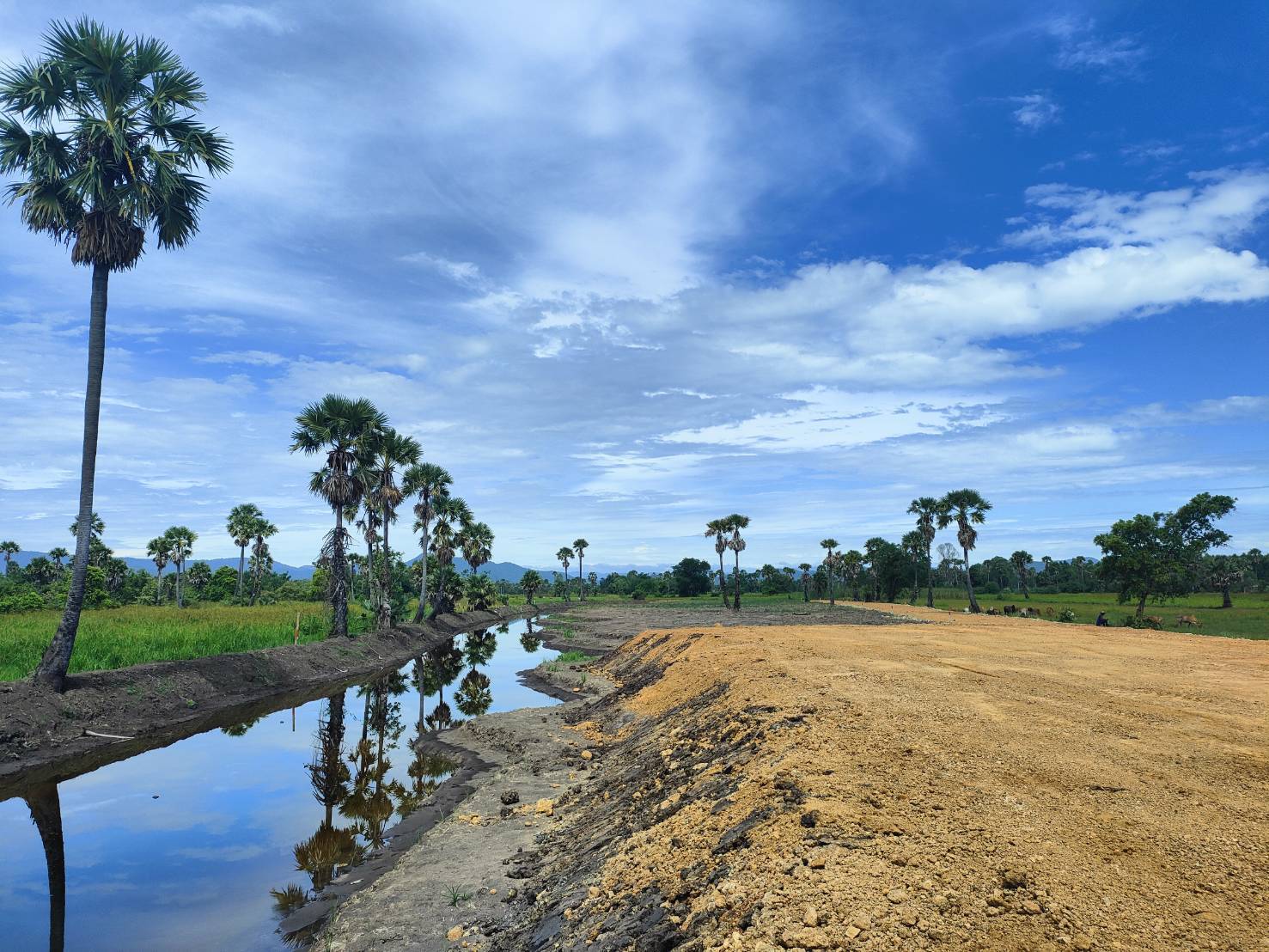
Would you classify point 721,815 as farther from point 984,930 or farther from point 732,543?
point 732,543

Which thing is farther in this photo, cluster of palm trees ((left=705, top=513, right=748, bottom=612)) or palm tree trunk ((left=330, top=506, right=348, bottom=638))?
cluster of palm trees ((left=705, top=513, right=748, bottom=612))

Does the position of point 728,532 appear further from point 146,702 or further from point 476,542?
point 146,702

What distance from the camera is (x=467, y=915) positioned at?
9648 mm

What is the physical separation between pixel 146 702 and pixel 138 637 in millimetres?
10728

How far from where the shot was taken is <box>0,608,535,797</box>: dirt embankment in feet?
61.1

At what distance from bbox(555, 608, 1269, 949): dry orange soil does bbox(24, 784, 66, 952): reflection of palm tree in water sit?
7939mm

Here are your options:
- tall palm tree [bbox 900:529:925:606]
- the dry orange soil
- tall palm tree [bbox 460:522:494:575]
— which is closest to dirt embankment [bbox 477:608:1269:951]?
the dry orange soil

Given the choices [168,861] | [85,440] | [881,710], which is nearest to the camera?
[881,710]

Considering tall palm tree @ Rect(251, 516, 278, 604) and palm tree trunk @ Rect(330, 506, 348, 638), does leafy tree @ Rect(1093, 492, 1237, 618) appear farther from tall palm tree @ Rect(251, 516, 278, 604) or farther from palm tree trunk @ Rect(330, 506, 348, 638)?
tall palm tree @ Rect(251, 516, 278, 604)

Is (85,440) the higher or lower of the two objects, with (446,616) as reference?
higher

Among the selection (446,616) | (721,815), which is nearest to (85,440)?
(721,815)

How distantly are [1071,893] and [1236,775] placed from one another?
15.1 feet

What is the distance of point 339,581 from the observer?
42.8 metres

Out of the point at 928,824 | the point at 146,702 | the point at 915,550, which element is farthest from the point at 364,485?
the point at 915,550
